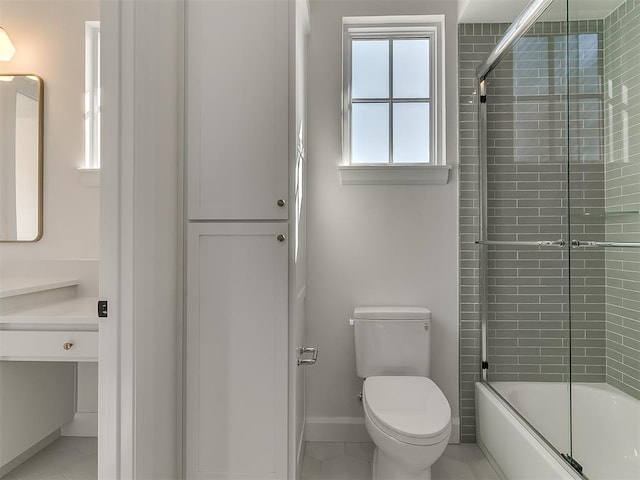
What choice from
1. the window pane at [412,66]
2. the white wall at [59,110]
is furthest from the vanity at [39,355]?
the window pane at [412,66]

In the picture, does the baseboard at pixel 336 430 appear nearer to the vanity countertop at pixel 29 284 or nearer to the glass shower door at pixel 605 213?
the glass shower door at pixel 605 213

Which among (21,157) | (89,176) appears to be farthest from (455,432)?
(21,157)

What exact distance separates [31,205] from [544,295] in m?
2.50

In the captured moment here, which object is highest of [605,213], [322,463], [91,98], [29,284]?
[91,98]

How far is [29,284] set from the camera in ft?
6.08

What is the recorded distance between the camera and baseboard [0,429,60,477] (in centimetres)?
190

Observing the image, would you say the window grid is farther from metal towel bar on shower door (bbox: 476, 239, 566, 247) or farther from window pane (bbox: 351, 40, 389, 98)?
metal towel bar on shower door (bbox: 476, 239, 566, 247)

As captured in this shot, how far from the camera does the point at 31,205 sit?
7.09ft

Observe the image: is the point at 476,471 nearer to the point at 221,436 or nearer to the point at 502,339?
the point at 502,339

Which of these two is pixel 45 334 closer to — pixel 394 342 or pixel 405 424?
pixel 405 424

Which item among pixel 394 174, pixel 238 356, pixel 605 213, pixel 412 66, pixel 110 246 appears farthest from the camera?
pixel 412 66

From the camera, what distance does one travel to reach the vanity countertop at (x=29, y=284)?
5.46 feet

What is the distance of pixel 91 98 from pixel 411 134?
172cm

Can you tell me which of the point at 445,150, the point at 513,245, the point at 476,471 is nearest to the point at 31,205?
the point at 445,150
